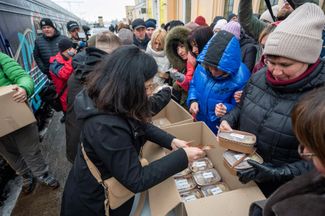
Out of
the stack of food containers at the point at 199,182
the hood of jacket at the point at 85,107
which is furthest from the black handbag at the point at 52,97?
the stack of food containers at the point at 199,182

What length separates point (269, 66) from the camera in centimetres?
130

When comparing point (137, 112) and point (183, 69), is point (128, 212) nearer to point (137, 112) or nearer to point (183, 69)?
point (137, 112)

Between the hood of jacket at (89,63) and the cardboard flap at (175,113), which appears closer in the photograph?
the hood of jacket at (89,63)

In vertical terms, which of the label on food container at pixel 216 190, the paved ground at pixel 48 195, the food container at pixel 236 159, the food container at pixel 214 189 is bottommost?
the paved ground at pixel 48 195

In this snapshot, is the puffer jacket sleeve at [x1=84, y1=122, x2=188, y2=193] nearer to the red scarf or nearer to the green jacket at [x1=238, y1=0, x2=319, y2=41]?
the red scarf

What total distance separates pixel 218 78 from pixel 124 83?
111cm

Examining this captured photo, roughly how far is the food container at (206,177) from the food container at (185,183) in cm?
4

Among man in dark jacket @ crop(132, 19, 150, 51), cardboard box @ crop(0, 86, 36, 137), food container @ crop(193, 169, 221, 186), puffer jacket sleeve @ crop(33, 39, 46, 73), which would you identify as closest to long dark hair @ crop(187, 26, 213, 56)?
food container @ crop(193, 169, 221, 186)

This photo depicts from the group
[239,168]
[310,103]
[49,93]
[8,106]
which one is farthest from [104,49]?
[49,93]

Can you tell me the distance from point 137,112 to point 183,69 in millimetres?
1743

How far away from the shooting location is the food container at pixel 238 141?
1.17 meters

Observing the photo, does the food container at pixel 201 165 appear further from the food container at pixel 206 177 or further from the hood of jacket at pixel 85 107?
the hood of jacket at pixel 85 107

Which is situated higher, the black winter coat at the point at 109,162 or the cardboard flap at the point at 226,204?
the black winter coat at the point at 109,162

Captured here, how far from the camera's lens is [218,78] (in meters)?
1.84
